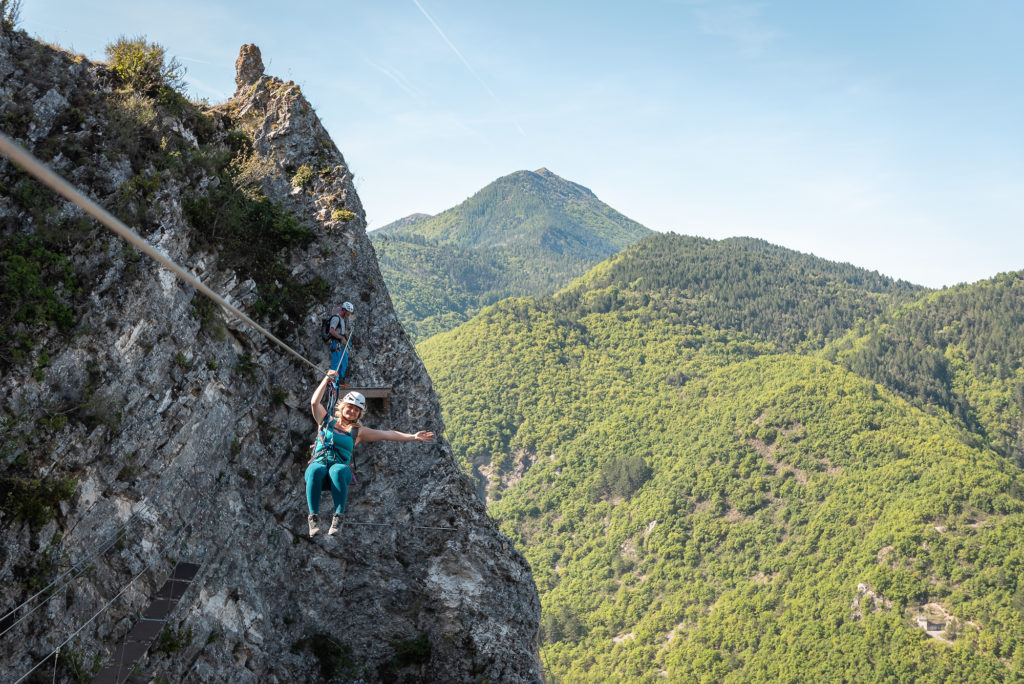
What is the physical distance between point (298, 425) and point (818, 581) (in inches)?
3390

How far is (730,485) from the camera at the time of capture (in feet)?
351

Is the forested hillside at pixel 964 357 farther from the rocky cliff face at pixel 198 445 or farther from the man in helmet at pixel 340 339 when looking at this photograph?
the man in helmet at pixel 340 339

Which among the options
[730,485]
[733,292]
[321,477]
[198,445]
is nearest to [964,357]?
[733,292]

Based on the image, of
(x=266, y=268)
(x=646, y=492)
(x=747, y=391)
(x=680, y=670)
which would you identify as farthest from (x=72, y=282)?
(x=747, y=391)

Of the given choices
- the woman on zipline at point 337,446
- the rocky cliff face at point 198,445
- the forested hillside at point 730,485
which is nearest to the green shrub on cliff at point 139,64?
the rocky cliff face at point 198,445

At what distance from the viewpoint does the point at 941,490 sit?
293 feet

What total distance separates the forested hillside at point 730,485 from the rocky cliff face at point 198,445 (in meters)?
73.8

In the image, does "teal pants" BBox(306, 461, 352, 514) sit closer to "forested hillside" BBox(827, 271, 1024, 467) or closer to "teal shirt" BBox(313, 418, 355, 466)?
"teal shirt" BBox(313, 418, 355, 466)

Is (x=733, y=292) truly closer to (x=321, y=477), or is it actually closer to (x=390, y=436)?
(x=390, y=436)

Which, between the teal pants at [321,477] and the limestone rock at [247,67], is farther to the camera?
the limestone rock at [247,67]

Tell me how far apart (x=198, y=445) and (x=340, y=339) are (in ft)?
11.4

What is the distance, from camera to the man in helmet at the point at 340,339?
15121mm

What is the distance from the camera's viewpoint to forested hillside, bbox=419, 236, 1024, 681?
77.9 meters

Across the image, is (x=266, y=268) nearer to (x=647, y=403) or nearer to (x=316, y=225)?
(x=316, y=225)
